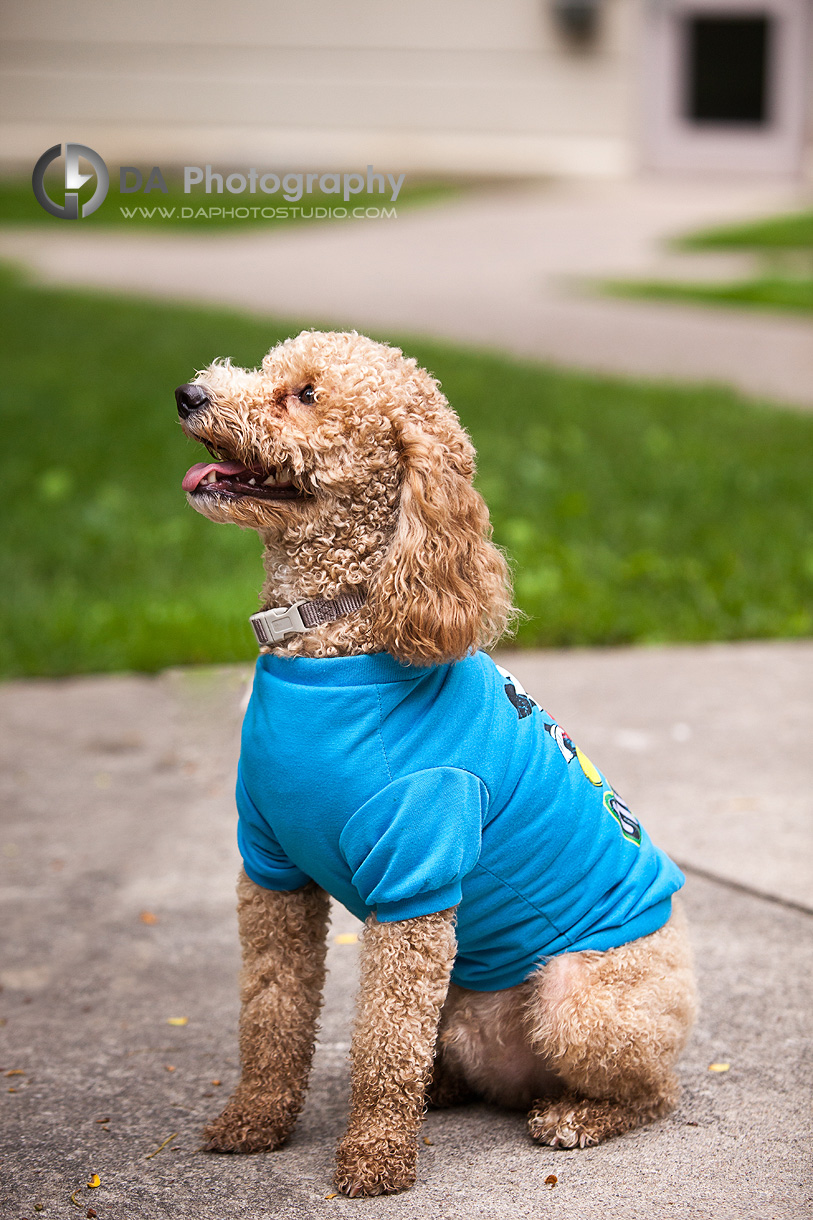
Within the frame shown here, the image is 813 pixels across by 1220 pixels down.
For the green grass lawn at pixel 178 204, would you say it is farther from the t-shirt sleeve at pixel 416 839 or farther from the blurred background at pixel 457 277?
the t-shirt sleeve at pixel 416 839

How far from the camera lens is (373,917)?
2355 mm

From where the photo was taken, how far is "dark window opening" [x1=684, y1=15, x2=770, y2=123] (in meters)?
24.1

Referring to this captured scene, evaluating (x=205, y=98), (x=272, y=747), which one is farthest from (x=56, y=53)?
(x=272, y=747)

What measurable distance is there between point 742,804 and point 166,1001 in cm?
189

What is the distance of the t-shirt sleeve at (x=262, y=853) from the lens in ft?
7.95

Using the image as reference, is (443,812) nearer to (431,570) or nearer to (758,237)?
(431,570)

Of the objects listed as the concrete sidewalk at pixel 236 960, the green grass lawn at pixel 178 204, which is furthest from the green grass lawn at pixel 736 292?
the concrete sidewalk at pixel 236 960

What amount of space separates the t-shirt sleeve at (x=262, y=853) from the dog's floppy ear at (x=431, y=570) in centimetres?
41

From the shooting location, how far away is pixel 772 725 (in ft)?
15.3

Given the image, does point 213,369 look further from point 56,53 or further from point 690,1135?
point 56,53

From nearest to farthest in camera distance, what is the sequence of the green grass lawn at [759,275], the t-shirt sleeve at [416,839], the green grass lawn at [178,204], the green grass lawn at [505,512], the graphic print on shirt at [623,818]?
1. the t-shirt sleeve at [416,839]
2. the graphic print on shirt at [623,818]
3. the green grass lawn at [505,512]
4. the green grass lawn at [759,275]
5. the green grass lawn at [178,204]

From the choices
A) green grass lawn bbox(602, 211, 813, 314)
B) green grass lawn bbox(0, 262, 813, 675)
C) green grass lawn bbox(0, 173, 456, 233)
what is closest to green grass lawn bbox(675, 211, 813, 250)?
green grass lawn bbox(602, 211, 813, 314)

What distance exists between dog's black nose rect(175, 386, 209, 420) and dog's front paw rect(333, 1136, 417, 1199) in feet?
4.37

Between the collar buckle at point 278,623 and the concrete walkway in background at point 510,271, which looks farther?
the concrete walkway in background at point 510,271
